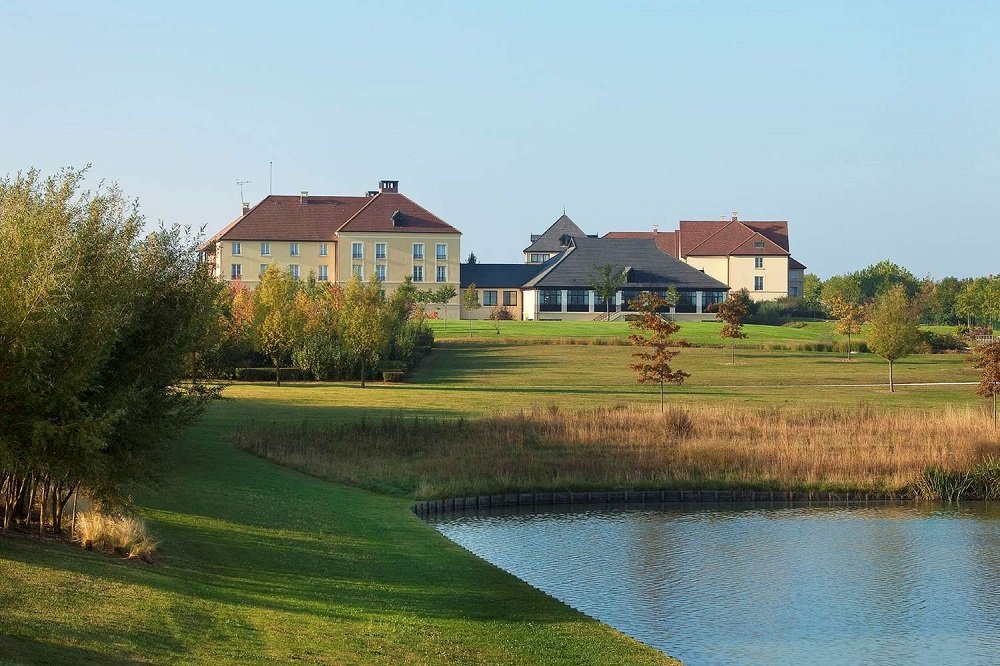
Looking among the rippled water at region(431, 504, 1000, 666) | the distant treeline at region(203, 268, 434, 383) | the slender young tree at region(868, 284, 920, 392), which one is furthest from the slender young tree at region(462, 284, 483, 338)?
the rippled water at region(431, 504, 1000, 666)

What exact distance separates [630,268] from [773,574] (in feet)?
260

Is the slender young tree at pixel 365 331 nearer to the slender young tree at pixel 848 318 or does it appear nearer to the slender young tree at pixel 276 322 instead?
the slender young tree at pixel 276 322

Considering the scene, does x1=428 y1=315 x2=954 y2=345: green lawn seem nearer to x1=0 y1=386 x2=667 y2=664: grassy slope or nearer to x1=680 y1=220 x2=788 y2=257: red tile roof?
x1=680 y1=220 x2=788 y2=257: red tile roof

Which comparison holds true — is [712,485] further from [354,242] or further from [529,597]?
[354,242]

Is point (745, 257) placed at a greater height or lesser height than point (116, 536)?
greater

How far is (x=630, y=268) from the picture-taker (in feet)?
325

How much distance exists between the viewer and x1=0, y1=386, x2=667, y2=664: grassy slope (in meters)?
11.9

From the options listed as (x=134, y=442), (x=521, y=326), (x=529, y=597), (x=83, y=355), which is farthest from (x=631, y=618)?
(x=521, y=326)

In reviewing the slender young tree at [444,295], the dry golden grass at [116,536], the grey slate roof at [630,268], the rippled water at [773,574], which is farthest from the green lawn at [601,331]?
the dry golden grass at [116,536]

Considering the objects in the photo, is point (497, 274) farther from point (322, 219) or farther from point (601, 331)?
point (601, 331)

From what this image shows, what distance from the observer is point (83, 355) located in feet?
46.3

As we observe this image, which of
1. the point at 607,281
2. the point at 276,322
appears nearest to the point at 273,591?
the point at 276,322

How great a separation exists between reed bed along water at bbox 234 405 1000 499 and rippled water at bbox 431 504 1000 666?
149 centimetres

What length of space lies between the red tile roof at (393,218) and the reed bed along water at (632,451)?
6649 cm
